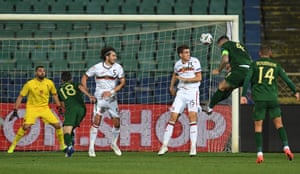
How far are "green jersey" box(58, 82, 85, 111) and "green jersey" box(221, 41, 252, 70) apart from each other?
261cm

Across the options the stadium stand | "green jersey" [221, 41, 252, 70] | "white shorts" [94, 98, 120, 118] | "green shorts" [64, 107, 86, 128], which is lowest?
"green shorts" [64, 107, 86, 128]

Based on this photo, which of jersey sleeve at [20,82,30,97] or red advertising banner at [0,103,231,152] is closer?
jersey sleeve at [20,82,30,97]

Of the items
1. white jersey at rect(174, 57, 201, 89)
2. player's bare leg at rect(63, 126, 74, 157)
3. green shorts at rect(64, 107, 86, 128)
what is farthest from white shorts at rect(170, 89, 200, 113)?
player's bare leg at rect(63, 126, 74, 157)

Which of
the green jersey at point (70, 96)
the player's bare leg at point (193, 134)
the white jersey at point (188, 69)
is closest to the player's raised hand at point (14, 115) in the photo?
the green jersey at point (70, 96)

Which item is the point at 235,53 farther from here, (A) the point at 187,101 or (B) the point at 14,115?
(B) the point at 14,115

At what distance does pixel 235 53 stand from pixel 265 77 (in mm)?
2080

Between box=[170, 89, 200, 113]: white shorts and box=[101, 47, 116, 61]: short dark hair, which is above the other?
box=[101, 47, 116, 61]: short dark hair

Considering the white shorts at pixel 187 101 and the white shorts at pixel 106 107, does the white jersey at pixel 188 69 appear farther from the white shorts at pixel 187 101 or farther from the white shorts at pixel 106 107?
the white shorts at pixel 106 107

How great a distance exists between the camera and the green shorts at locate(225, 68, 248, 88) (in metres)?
15.1

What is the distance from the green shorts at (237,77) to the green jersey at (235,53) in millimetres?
79

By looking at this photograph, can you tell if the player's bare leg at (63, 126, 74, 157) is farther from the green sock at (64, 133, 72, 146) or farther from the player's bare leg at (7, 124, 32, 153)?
the player's bare leg at (7, 124, 32, 153)

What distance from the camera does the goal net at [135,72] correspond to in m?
17.2

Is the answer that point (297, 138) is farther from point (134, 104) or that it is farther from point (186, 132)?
point (134, 104)

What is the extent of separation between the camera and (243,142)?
17.4m
